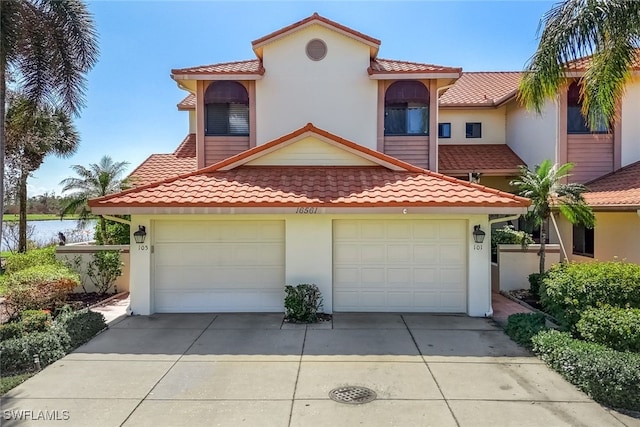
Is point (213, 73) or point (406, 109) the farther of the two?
point (406, 109)

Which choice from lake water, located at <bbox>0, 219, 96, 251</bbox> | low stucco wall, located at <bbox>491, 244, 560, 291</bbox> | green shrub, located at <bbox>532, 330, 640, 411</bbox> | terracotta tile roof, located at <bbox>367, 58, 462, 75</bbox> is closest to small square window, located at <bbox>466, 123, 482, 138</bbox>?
terracotta tile roof, located at <bbox>367, 58, 462, 75</bbox>

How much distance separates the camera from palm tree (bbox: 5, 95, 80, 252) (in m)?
12.2

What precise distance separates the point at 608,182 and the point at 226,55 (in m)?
14.7

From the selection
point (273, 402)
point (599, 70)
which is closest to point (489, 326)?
point (273, 402)

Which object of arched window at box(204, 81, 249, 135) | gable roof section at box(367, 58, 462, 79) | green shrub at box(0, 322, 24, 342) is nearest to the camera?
green shrub at box(0, 322, 24, 342)

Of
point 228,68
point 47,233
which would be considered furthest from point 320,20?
point 47,233

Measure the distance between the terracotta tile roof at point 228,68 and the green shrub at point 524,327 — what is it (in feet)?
34.8

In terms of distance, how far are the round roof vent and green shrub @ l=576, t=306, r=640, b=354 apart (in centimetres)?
Result: 1092

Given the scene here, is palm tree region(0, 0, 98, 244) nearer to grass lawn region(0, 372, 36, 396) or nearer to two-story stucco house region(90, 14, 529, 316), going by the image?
two-story stucco house region(90, 14, 529, 316)

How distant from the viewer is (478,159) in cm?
1672

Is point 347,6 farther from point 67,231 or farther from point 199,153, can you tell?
point 67,231

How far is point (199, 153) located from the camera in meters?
14.2

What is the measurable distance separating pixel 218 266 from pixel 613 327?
8258mm

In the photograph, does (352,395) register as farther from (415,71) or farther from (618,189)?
(618,189)
